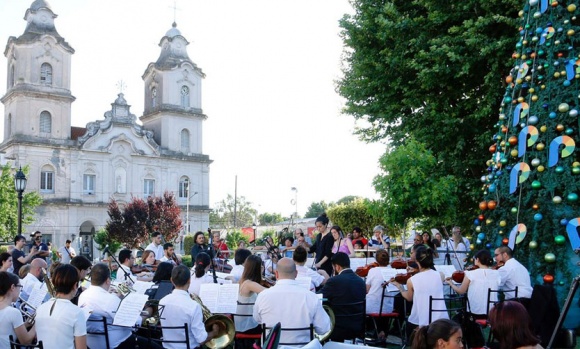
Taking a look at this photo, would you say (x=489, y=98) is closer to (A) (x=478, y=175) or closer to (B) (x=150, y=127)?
(A) (x=478, y=175)

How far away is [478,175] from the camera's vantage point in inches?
717

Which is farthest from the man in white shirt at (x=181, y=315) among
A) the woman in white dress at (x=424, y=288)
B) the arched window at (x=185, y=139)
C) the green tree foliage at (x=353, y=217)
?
the arched window at (x=185, y=139)

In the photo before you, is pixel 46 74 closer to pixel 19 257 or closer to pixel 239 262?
pixel 19 257

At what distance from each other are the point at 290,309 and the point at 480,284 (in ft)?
11.6

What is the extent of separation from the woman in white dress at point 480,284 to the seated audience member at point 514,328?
4453 millimetres

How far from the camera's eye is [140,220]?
172ft

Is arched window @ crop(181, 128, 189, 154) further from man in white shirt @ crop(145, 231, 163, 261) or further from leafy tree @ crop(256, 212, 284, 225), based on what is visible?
man in white shirt @ crop(145, 231, 163, 261)

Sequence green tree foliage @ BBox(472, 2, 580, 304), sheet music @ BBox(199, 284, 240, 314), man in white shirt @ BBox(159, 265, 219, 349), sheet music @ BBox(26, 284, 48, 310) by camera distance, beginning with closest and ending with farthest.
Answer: man in white shirt @ BBox(159, 265, 219, 349), sheet music @ BBox(199, 284, 240, 314), sheet music @ BBox(26, 284, 48, 310), green tree foliage @ BBox(472, 2, 580, 304)

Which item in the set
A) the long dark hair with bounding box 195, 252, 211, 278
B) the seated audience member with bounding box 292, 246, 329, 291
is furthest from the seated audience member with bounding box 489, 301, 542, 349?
the long dark hair with bounding box 195, 252, 211, 278

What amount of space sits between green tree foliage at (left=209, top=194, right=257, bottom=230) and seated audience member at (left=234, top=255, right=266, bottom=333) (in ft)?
272

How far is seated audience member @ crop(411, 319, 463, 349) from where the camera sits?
4.23 meters

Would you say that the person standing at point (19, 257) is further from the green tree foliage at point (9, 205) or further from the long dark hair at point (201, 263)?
the green tree foliage at point (9, 205)

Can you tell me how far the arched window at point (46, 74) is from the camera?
53938 millimetres

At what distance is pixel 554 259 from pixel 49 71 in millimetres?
52559
